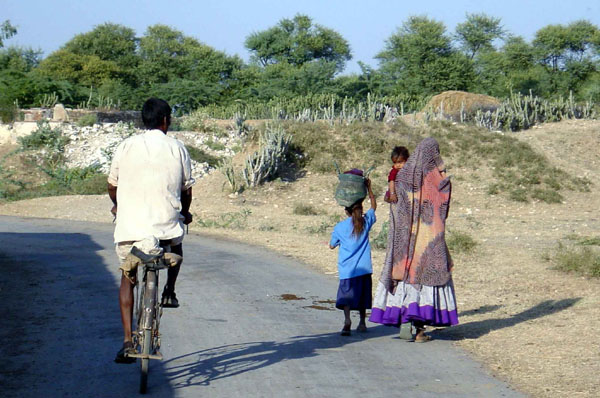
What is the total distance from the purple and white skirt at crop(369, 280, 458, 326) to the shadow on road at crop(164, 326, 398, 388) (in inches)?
14.2

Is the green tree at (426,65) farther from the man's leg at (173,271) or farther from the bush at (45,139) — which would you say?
the man's leg at (173,271)

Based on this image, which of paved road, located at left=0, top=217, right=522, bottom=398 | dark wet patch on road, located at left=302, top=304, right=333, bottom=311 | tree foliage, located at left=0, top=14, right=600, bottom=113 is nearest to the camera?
paved road, located at left=0, top=217, right=522, bottom=398

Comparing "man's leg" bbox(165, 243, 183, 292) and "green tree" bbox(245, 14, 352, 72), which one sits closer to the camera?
"man's leg" bbox(165, 243, 183, 292)

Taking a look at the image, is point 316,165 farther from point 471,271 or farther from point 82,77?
point 82,77

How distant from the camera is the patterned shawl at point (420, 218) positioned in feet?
24.2

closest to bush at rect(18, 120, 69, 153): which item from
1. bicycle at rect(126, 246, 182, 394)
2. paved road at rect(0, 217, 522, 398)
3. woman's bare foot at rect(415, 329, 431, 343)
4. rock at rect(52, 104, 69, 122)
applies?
rock at rect(52, 104, 69, 122)

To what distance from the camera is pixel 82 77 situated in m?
67.7

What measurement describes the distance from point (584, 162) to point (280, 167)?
10979 mm

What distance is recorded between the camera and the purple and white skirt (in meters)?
7.26

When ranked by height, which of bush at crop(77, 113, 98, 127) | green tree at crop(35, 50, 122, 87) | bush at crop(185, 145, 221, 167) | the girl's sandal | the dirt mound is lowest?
the girl's sandal

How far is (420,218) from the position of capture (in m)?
7.45

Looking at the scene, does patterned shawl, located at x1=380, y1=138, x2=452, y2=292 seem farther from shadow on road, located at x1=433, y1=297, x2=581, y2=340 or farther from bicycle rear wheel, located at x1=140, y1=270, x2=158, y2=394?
bicycle rear wheel, located at x1=140, y1=270, x2=158, y2=394

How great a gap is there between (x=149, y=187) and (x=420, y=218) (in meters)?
2.75

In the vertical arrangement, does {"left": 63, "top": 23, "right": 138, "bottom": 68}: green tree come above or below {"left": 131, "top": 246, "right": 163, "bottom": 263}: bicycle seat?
above
